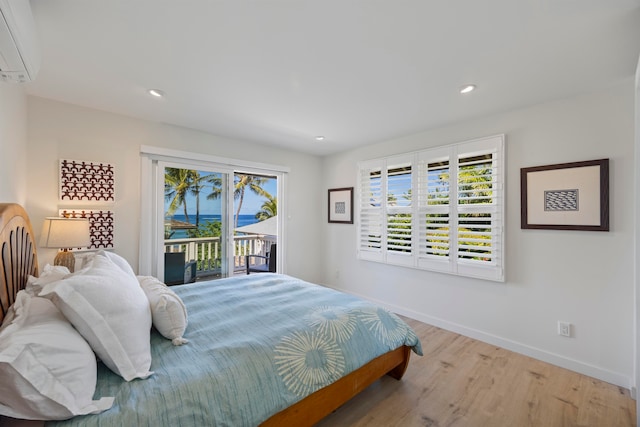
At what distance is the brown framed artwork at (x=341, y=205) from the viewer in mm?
4375

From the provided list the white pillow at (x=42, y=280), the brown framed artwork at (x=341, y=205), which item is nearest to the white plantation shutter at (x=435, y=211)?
the brown framed artwork at (x=341, y=205)

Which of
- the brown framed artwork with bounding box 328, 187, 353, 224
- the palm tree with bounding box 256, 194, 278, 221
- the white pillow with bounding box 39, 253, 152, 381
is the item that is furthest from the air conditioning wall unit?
the palm tree with bounding box 256, 194, 278, 221

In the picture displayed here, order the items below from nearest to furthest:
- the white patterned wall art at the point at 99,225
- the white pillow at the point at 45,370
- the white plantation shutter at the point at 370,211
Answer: the white pillow at the point at 45,370 → the white patterned wall art at the point at 99,225 → the white plantation shutter at the point at 370,211

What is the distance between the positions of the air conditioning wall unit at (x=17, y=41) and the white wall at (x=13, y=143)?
0.56 m

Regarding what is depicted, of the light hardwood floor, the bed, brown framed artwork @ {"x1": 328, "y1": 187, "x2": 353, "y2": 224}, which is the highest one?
brown framed artwork @ {"x1": 328, "y1": 187, "x2": 353, "y2": 224}

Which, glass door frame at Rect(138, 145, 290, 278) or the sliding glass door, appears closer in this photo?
glass door frame at Rect(138, 145, 290, 278)

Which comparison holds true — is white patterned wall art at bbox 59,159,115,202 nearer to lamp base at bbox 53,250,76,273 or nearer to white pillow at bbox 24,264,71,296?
lamp base at bbox 53,250,76,273

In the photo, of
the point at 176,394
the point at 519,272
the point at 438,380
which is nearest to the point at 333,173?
the point at 519,272

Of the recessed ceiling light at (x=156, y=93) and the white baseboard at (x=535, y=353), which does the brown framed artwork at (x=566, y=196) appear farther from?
the recessed ceiling light at (x=156, y=93)

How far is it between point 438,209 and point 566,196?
115 centimetres

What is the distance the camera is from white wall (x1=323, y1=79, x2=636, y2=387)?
2201 millimetres

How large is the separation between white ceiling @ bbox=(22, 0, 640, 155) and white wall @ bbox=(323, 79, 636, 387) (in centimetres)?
25

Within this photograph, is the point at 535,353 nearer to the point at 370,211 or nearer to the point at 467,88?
the point at 370,211

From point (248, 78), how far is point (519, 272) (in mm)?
3125
